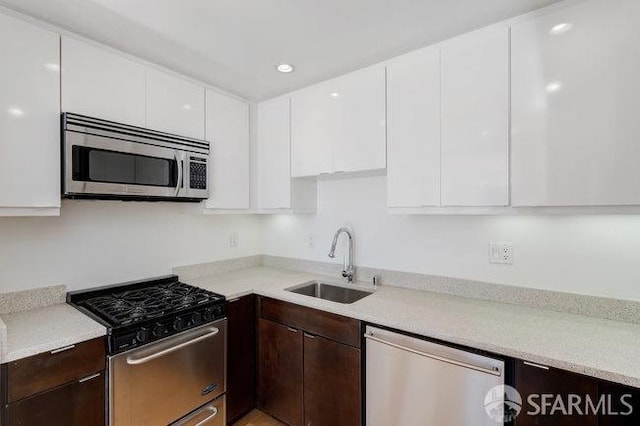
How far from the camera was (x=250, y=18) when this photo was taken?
147 cm

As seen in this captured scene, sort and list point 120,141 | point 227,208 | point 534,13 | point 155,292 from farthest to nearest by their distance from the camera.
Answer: point 227,208
point 155,292
point 120,141
point 534,13

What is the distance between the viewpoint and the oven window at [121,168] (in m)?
1.57

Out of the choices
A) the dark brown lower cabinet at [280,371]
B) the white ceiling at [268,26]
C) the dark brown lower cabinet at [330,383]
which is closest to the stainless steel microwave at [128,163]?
the white ceiling at [268,26]

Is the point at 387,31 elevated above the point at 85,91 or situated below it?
above

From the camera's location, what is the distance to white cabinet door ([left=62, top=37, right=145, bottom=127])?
5.11 feet

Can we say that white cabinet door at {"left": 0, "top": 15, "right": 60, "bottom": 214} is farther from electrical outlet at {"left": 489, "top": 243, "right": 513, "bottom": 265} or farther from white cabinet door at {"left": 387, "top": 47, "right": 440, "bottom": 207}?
electrical outlet at {"left": 489, "top": 243, "right": 513, "bottom": 265}

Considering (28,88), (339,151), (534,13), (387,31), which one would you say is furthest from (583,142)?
(28,88)

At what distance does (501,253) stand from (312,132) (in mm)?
1467

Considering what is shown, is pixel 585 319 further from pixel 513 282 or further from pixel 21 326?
pixel 21 326

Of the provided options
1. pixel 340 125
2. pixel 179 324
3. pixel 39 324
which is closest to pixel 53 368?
pixel 39 324

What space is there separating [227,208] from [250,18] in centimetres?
134

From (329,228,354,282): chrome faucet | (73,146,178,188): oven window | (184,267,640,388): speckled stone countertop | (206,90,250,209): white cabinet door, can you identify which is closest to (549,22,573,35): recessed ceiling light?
(184,267,640,388): speckled stone countertop

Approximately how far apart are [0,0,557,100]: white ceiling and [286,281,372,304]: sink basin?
61.0 inches

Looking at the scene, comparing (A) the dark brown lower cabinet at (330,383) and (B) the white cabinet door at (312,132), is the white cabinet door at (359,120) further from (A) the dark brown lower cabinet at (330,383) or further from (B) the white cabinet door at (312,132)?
(A) the dark brown lower cabinet at (330,383)
